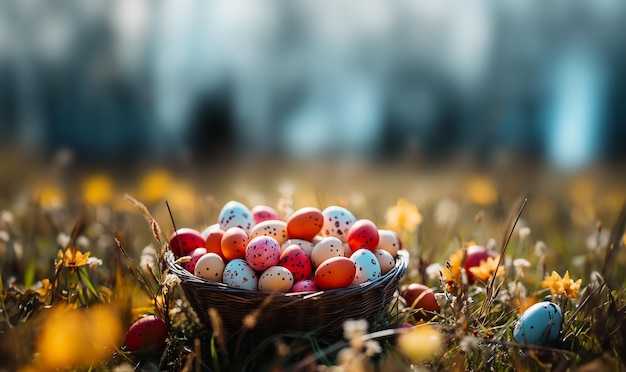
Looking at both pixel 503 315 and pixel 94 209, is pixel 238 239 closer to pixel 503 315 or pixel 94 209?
pixel 503 315

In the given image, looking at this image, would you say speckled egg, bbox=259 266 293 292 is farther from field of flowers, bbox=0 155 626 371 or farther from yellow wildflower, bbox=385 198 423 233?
yellow wildflower, bbox=385 198 423 233

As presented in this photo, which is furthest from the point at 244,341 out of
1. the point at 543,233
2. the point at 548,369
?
the point at 543,233

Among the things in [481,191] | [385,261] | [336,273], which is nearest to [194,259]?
[336,273]

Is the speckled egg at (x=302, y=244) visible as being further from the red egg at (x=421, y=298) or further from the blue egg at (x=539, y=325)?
the blue egg at (x=539, y=325)

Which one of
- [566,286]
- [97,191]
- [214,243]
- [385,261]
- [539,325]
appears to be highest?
[97,191]

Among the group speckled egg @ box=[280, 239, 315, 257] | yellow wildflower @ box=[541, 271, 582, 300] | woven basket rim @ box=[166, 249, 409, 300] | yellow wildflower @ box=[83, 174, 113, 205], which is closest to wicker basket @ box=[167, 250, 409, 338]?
woven basket rim @ box=[166, 249, 409, 300]

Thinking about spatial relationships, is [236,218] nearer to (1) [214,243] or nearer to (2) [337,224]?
(1) [214,243]
